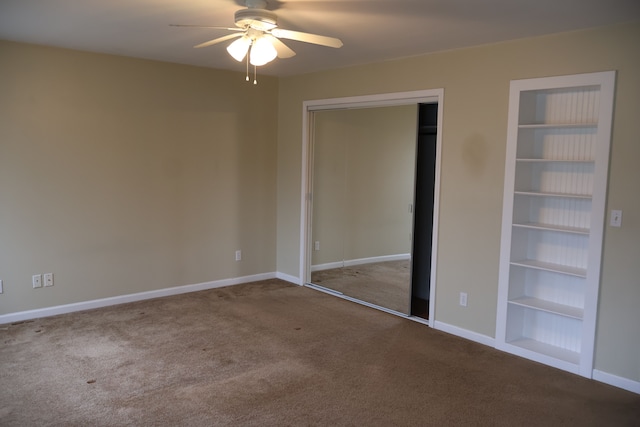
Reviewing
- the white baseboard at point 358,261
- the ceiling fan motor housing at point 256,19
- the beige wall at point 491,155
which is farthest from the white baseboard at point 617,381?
the ceiling fan motor housing at point 256,19

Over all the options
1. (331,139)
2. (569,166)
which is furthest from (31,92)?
(569,166)

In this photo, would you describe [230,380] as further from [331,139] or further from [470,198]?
[331,139]

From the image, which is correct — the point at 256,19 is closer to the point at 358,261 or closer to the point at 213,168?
the point at 213,168

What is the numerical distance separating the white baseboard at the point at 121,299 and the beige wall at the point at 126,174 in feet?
0.18

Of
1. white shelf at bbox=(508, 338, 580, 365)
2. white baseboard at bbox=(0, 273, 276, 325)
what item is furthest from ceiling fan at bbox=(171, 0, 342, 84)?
white baseboard at bbox=(0, 273, 276, 325)

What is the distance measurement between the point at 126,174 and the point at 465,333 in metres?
3.57

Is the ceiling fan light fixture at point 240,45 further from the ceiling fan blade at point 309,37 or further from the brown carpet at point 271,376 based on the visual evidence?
the brown carpet at point 271,376

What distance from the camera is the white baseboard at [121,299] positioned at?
445 cm

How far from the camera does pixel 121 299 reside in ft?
16.4

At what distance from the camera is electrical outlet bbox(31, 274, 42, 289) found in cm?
450

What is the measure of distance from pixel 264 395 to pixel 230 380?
0.33 m

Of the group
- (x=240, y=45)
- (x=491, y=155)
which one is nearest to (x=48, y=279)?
(x=240, y=45)

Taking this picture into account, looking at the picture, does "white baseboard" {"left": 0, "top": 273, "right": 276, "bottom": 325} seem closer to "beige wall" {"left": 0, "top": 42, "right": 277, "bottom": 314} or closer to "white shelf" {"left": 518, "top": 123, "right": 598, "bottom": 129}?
"beige wall" {"left": 0, "top": 42, "right": 277, "bottom": 314}

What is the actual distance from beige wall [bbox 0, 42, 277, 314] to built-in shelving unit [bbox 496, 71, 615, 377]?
3049 millimetres
